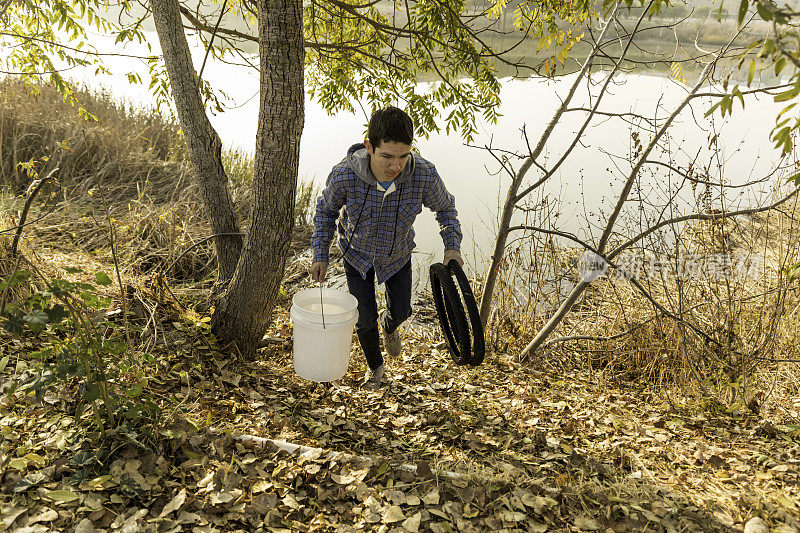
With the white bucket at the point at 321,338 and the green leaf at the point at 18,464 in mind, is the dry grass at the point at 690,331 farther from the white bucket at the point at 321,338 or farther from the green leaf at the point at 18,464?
the green leaf at the point at 18,464

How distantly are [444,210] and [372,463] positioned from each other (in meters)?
1.64

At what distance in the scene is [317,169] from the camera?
10734 millimetres

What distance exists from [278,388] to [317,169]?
7.20 meters

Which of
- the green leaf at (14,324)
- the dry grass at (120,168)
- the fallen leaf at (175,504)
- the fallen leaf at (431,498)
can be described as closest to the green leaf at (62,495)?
the fallen leaf at (175,504)

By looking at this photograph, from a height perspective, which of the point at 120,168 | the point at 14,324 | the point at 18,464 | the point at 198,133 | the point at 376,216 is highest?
the point at 120,168

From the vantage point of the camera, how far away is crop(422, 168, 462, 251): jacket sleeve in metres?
3.62

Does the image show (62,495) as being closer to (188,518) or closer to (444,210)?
(188,518)

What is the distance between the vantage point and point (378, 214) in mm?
3637

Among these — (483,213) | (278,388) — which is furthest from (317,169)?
(278,388)

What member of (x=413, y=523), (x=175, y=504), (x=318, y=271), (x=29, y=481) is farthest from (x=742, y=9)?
(x=29, y=481)

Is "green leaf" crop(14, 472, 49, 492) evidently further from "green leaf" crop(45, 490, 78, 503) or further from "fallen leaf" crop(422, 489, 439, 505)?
"fallen leaf" crop(422, 489, 439, 505)

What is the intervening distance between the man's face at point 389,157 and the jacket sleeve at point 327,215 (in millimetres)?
313

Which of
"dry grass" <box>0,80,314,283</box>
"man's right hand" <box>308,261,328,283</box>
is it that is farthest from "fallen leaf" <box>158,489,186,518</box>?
"dry grass" <box>0,80,314,283</box>

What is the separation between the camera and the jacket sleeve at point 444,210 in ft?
11.9
